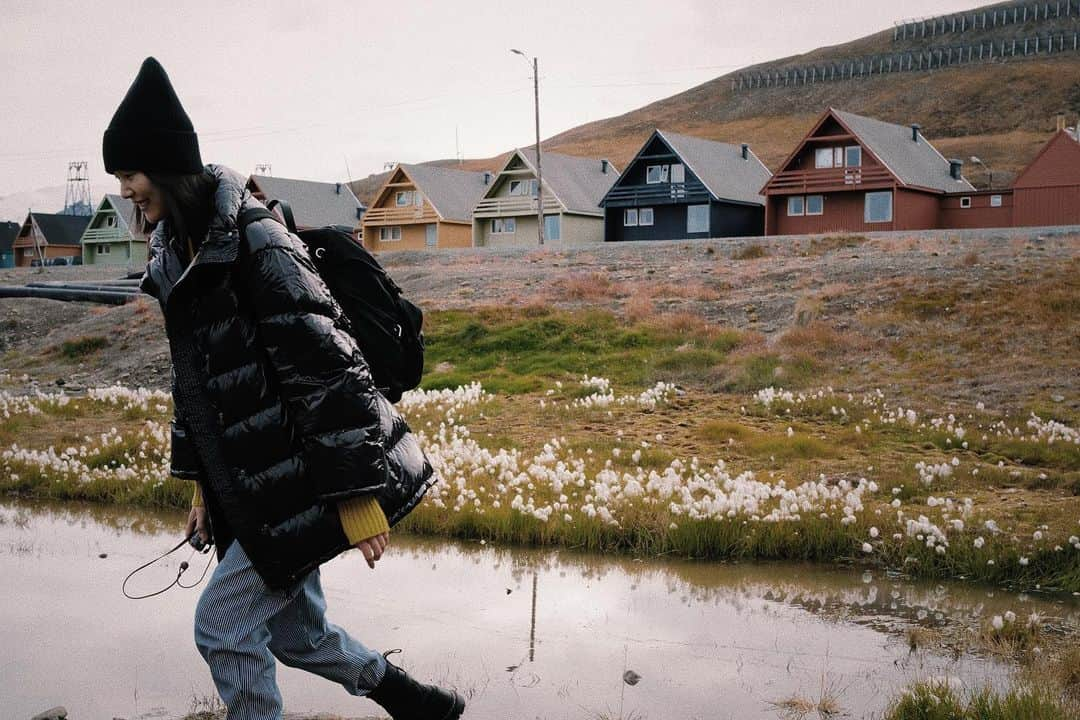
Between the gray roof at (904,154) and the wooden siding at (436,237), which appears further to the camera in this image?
the wooden siding at (436,237)

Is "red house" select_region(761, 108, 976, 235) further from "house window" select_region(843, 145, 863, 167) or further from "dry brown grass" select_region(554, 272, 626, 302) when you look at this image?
"dry brown grass" select_region(554, 272, 626, 302)

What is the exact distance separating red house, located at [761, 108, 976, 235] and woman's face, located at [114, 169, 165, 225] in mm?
55651

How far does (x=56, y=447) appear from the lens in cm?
1424

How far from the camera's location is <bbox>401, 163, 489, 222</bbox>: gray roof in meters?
80.0

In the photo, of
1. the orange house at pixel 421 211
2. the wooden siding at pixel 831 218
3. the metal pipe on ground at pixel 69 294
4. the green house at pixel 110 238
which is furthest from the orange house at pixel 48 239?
the metal pipe on ground at pixel 69 294

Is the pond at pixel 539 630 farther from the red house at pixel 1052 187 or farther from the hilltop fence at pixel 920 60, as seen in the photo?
the hilltop fence at pixel 920 60

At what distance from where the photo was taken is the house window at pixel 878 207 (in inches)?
2265

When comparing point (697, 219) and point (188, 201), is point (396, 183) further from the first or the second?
point (188, 201)

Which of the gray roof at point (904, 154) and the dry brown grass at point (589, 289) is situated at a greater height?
the gray roof at point (904, 154)

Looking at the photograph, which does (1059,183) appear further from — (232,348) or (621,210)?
(232,348)

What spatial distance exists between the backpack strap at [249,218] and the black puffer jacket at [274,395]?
0.08 ft

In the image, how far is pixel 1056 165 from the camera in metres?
57.6

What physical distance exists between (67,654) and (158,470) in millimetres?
5968

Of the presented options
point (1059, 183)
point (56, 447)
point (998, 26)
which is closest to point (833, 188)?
point (1059, 183)
